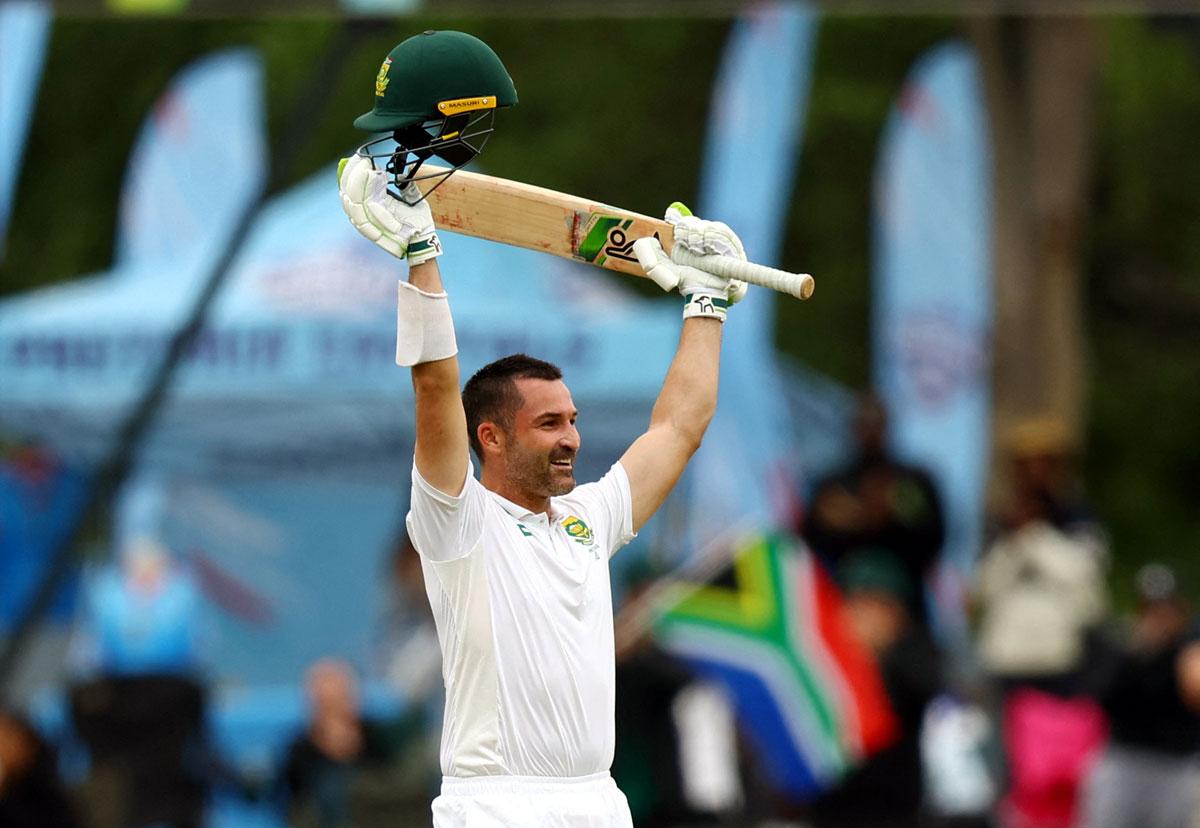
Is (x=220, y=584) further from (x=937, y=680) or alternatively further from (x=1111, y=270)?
(x=1111, y=270)

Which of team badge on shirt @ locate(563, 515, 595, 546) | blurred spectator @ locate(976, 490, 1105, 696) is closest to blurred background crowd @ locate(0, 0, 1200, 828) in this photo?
blurred spectator @ locate(976, 490, 1105, 696)

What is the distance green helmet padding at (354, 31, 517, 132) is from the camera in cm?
495

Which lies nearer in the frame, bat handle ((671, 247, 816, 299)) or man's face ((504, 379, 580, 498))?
man's face ((504, 379, 580, 498))

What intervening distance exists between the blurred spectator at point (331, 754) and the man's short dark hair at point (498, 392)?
570 cm

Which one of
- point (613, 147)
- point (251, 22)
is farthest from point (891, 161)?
point (251, 22)

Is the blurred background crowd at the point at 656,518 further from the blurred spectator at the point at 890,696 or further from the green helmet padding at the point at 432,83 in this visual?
the green helmet padding at the point at 432,83

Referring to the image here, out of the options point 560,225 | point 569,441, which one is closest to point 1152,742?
point 560,225

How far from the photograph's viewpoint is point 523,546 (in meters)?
5.11

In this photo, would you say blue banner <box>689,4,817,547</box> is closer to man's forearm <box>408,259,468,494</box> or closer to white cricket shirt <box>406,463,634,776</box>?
white cricket shirt <box>406,463,634,776</box>

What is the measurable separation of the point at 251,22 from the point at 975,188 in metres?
9.86

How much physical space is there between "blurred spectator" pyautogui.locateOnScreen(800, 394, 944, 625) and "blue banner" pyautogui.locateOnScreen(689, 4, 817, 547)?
25.2 inches

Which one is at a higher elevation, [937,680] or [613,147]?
[613,147]

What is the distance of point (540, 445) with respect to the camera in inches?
204

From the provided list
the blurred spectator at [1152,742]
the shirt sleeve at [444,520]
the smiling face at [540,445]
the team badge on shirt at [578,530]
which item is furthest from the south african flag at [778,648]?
the shirt sleeve at [444,520]
